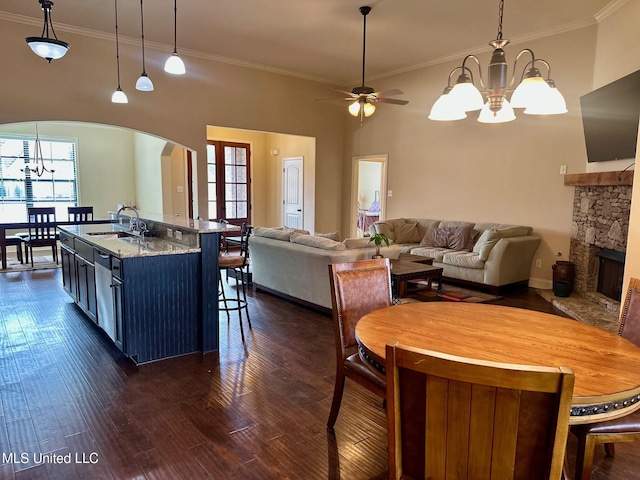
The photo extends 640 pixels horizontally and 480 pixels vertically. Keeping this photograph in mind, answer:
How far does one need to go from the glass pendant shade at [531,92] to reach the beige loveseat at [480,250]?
3671mm

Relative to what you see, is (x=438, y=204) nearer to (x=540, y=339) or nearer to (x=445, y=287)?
(x=445, y=287)

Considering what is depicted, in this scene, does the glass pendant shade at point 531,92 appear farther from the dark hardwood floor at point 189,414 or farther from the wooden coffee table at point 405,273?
the wooden coffee table at point 405,273

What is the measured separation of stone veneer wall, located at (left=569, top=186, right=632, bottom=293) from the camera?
179 inches

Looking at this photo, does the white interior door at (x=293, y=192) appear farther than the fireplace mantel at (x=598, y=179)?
Yes

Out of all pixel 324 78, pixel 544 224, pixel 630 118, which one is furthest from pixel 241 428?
pixel 324 78

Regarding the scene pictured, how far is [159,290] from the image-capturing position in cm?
330

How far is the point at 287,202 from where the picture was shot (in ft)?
31.9

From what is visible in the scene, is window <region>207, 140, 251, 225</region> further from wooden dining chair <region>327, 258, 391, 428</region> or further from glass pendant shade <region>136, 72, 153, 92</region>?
wooden dining chair <region>327, 258, 391, 428</region>

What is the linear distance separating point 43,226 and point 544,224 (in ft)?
26.3

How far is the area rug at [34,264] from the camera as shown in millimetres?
6954

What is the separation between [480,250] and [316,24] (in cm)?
374

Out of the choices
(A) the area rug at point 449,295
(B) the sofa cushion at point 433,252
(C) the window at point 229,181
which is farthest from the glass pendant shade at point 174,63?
(C) the window at point 229,181

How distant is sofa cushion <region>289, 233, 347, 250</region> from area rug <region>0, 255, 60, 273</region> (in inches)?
194

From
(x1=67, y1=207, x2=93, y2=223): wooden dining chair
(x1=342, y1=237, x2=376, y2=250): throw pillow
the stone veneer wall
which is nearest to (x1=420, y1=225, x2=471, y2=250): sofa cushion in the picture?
the stone veneer wall
